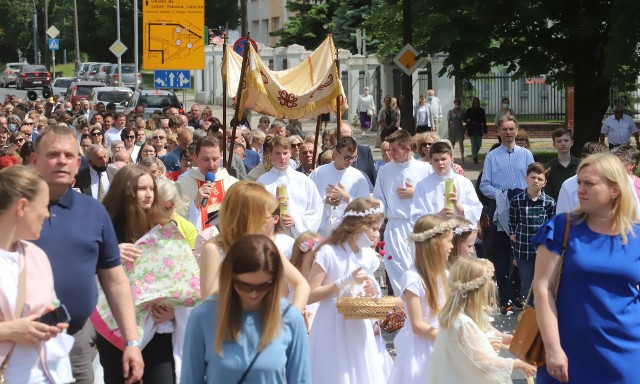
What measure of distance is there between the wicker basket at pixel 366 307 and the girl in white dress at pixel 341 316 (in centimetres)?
18

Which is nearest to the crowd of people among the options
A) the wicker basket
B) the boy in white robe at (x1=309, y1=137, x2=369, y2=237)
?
the wicker basket

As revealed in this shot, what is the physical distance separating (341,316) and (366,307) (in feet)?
1.34

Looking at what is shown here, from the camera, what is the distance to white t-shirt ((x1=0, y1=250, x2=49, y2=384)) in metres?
4.89

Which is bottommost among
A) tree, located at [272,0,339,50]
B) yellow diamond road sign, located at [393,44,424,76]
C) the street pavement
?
the street pavement

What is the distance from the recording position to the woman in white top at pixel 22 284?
4.88 meters

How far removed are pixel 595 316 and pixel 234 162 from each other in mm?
9513

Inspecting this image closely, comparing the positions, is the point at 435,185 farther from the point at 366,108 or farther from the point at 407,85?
the point at 366,108

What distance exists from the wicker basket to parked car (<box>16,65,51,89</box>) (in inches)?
2763

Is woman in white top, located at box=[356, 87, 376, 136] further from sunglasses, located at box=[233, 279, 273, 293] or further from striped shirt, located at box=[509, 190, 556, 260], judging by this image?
sunglasses, located at box=[233, 279, 273, 293]

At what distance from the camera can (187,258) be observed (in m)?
6.86

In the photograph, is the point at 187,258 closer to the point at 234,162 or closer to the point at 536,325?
the point at 536,325

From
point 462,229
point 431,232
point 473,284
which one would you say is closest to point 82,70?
point 462,229

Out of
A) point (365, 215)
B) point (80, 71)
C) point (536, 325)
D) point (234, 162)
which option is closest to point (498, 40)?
point (234, 162)

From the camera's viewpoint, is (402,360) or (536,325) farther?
(402,360)
